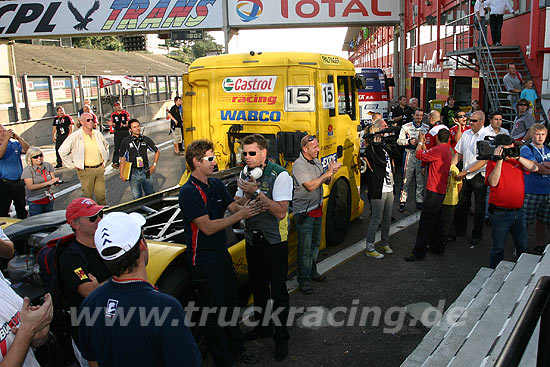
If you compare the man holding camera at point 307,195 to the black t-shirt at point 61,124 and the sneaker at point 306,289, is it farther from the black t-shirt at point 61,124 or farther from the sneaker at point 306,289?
the black t-shirt at point 61,124

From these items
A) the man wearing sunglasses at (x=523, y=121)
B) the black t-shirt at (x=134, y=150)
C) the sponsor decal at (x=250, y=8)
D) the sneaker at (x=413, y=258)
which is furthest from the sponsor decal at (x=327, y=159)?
the sponsor decal at (x=250, y=8)

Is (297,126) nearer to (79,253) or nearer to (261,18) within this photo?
(79,253)

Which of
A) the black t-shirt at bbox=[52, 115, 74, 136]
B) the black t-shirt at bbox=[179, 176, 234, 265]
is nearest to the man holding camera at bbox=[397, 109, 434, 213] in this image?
the black t-shirt at bbox=[179, 176, 234, 265]

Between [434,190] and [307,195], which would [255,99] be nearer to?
[307,195]

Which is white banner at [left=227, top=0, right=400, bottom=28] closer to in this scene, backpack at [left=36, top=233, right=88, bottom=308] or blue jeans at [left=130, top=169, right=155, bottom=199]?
blue jeans at [left=130, top=169, right=155, bottom=199]

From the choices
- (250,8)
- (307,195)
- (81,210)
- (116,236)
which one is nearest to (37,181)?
(81,210)

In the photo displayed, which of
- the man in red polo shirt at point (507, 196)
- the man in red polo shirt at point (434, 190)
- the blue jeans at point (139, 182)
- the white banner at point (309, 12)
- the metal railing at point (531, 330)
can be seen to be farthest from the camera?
the white banner at point (309, 12)

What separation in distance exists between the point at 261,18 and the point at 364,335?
17.0 metres

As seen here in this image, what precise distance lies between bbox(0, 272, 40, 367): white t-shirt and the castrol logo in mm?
4928

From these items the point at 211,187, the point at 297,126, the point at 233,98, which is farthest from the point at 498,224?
the point at 233,98

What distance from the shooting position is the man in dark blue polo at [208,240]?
3.89 meters

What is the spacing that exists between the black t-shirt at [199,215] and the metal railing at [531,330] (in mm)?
2439

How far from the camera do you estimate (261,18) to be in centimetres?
1955

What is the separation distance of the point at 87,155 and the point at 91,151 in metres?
0.10
